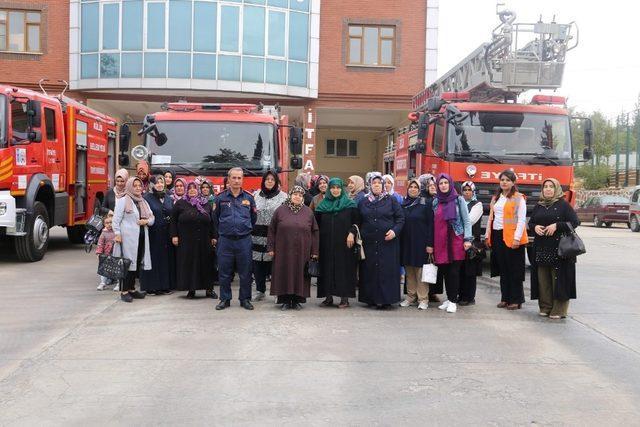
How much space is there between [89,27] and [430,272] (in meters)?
22.1

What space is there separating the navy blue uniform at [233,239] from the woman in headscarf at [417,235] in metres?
1.94

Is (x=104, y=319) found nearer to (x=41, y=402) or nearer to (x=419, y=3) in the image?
(x=41, y=402)

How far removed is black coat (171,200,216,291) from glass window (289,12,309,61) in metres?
19.1

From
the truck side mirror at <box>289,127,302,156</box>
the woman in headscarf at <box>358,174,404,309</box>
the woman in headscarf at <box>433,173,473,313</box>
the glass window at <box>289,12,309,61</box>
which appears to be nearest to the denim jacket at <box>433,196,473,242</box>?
the woman in headscarf at <box>433,173,473,313</box>

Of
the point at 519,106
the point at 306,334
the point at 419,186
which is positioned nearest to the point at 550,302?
the point at 419,186

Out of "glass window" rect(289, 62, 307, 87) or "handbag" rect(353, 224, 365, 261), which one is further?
"glass window" rect(289, 62, 307, 87)

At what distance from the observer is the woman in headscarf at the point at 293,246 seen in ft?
27.1

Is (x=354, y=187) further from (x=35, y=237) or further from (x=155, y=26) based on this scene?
(x=155, y=26)

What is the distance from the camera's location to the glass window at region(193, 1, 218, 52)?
25406 millimetres

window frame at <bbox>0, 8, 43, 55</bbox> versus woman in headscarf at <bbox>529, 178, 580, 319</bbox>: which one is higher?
window frame at <bbox>0, 8, 43, 55</bbox>

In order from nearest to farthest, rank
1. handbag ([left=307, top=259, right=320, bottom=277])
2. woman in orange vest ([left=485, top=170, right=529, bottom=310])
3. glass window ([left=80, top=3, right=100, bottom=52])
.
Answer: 1. handbag ([left=307, top=259, right=320, bottom=277])
2. woman in orange vest ([left=485, top=170, right=529, bottom=310])
3. glass window ([left=80, top=3, right=100, bottom=52])

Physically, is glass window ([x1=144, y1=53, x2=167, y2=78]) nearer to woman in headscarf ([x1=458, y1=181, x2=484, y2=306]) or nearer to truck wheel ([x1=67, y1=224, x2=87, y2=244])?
truck wheel ([x1=67, y1=224, x2=87, y2=244])

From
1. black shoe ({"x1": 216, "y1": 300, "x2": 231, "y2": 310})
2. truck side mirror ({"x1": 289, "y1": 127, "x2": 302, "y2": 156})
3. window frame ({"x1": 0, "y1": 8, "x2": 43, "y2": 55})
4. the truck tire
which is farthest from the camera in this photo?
window frame ({"x1": 0, "y1": 8, "x2": 43, "y2": 55})

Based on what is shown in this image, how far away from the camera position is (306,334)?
7.07 m
